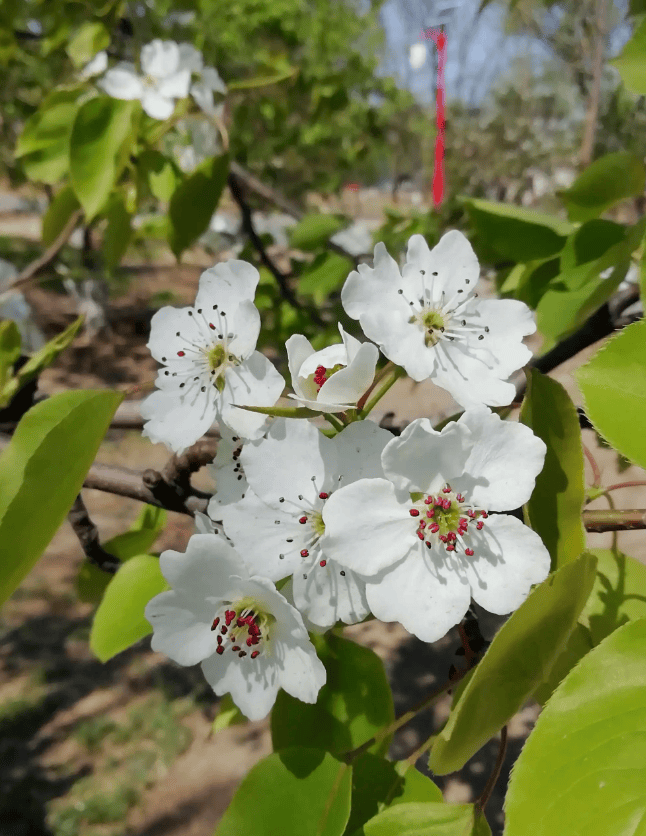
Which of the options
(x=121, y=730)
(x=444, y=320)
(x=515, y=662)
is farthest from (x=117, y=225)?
(x=121, y=730)

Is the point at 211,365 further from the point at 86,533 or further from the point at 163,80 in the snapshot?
the point at 163,80

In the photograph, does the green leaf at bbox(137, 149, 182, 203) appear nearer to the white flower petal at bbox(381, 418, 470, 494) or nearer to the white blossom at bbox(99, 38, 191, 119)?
the white blossom at bbox(99, 38, 191, 119)

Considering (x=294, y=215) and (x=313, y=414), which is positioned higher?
(x=313, y=414)

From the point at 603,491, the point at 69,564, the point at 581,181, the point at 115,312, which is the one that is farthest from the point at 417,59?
the point at 115,312

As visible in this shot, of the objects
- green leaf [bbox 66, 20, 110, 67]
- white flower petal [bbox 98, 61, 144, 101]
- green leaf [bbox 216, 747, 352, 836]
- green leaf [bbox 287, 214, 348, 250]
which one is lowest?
green leaf [bbox 287, 214, 348, 250]

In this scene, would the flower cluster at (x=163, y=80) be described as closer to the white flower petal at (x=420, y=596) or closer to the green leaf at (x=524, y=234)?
the green leaf at (x=524, y=234)

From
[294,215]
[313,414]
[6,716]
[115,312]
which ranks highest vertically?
[313,414]

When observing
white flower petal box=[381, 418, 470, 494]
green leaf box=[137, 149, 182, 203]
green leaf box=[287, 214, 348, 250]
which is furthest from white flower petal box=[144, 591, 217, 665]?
green leaf box=[287, 214, 348, 250]

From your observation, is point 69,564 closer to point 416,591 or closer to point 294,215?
point 294,215
